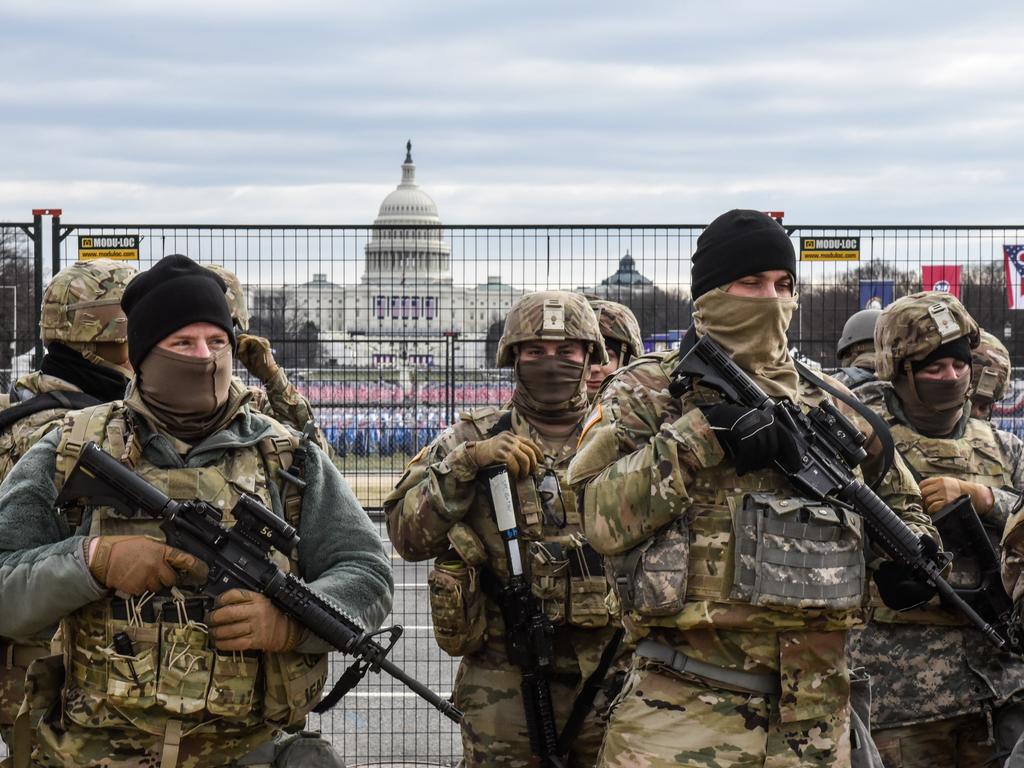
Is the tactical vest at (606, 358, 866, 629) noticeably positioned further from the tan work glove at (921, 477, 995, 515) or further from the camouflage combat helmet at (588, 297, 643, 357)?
the camouflage combat helmet at (588, 297, 643, 357)

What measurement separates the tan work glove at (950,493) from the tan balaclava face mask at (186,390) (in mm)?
2667

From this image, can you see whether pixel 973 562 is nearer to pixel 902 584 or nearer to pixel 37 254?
pixel 902 584

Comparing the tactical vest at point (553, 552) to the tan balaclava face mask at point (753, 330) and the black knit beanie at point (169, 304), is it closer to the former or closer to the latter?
the tan balaclava face mask at point (753, 330)

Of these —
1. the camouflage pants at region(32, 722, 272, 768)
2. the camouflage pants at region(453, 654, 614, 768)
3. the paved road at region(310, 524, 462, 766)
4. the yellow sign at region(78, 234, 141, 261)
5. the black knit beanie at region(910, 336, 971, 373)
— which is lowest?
the paved road at region(310, 524, 462, 766)

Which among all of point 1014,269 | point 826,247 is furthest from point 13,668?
point 1014,269

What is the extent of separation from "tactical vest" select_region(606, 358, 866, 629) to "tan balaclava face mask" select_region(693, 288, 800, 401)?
0.30 metres

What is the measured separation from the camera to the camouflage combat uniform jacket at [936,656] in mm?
5219

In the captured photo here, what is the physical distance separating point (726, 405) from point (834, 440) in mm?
398

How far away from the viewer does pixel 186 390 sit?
12.7ft

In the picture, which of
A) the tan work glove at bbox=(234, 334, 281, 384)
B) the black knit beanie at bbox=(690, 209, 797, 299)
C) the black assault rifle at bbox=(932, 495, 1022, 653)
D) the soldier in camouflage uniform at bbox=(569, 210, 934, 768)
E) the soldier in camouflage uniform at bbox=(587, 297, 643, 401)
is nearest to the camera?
the soldier in camouflage uniform at bbox=(569, 210, 934, 768)

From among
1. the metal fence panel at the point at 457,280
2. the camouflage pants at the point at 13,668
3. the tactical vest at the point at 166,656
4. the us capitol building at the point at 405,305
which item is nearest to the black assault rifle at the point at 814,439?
the tactical vest at the point at 166,656

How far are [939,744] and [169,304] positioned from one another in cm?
342

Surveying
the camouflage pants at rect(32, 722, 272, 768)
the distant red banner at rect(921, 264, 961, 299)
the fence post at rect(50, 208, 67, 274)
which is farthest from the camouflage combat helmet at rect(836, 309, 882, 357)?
the fence post at rect(50, 208, 67, 274)

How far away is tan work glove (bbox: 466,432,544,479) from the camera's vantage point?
4.90 metres
